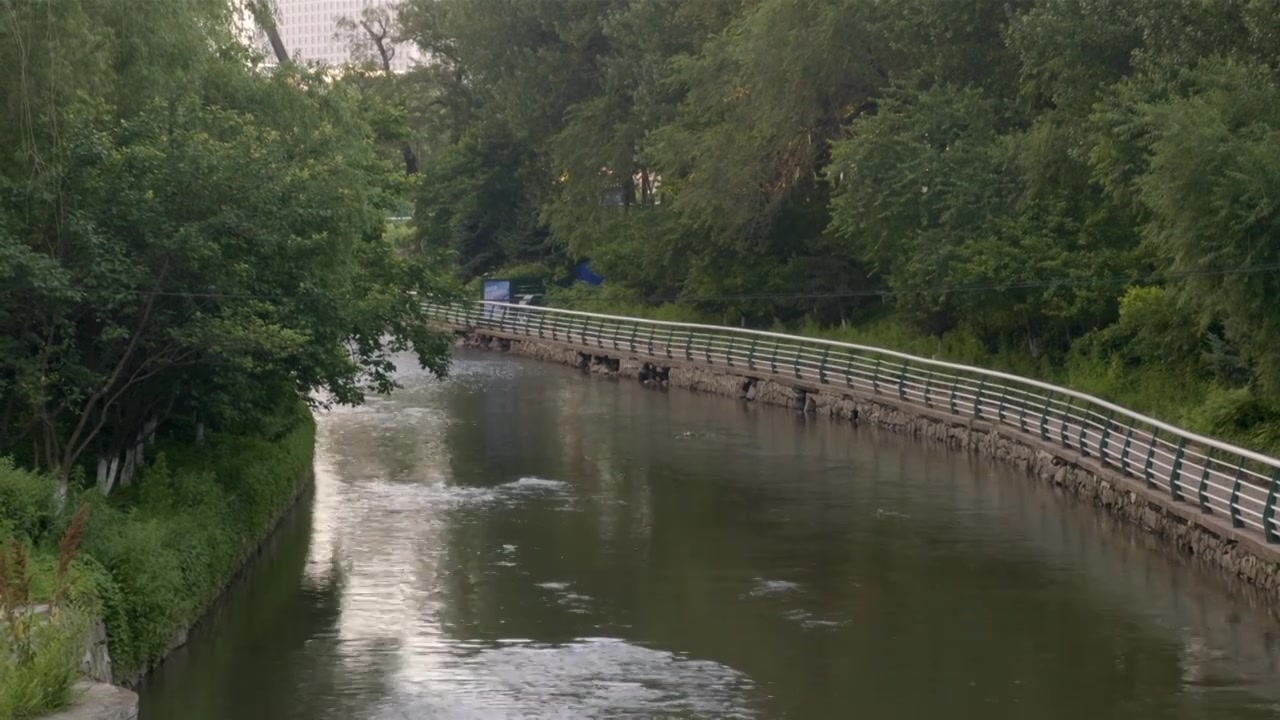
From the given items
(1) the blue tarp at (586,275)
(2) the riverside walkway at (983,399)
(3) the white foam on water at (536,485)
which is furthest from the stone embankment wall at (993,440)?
(3) the white foam on water at (536,485)

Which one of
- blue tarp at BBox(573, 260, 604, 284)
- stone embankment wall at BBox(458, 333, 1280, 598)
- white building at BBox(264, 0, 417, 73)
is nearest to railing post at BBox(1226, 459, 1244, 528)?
stone embankment wall at BBox(458, 333, 1280, 598)

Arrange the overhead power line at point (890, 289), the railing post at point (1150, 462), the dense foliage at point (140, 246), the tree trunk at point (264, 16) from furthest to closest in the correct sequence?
the tree trunk at point (264, 16), the railing post at point (1150, 462), the overhead power line at point (890, 289), the dense foliage at point (140, 246)

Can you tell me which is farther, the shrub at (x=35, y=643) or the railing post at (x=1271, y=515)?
the railing post at (x=1271, y=515)

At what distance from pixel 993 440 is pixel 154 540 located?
20.2m

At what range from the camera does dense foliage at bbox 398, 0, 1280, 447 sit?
2914 centimetres

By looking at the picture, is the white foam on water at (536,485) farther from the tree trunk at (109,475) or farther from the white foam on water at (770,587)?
the tree trunk at (109,475)

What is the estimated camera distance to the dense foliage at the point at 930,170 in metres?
29.1

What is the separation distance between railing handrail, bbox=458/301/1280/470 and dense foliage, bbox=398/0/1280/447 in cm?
167

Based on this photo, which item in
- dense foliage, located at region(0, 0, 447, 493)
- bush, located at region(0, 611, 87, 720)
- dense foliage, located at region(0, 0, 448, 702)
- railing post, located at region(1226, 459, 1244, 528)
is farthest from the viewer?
railing post, located at region(1226, 459, 1244, 528)

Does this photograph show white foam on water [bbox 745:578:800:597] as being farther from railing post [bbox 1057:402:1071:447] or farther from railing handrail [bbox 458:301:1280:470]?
railing post [bbox 1057:402:1071:447]

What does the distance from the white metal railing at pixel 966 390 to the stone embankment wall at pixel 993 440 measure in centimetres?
23

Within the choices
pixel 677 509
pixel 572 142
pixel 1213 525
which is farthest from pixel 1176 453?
pixel 572 142

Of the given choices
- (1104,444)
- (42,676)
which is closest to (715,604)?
(1104,444)

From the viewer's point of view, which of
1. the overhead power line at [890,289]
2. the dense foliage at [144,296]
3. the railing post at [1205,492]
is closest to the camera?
the dense foliage at [144,296]
